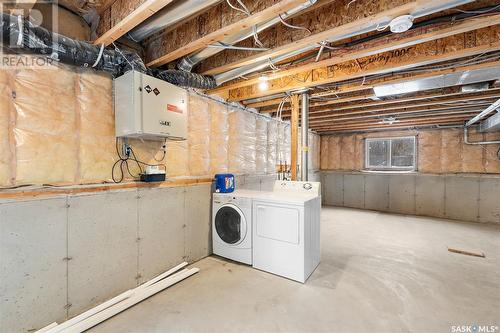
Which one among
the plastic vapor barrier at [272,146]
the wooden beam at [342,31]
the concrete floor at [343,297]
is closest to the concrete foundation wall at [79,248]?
the concrete floor at [343,297]

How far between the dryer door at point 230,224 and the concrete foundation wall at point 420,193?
510 centimetres

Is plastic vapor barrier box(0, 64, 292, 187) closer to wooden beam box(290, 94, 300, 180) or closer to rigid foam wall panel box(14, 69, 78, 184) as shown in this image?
rigid foam wall panel box(14, 69, 78, 184)

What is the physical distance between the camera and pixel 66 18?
2.00m

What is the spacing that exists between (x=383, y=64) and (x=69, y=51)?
9.59 ft

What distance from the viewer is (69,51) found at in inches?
72.1

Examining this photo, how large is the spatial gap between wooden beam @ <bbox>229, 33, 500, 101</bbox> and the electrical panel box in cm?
141

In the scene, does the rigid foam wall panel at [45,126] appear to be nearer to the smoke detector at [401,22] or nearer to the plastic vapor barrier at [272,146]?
the smoke detector at [401,22]

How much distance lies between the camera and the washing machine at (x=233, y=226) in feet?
9.55

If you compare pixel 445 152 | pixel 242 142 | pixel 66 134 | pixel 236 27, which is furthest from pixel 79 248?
pixel 445 152

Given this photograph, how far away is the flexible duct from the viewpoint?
5.12 ft

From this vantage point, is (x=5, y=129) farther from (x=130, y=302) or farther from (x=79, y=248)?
(x=130, y=302)

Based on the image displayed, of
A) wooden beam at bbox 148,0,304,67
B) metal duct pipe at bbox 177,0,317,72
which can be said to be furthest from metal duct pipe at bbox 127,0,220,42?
metal duct pipe at bbox 177,0,317,72

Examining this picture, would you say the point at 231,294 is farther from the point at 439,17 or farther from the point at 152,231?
the point at 439,17

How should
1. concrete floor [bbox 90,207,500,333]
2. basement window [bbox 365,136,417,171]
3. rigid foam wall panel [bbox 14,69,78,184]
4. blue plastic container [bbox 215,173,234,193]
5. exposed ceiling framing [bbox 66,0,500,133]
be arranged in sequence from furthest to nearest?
basement window [bbox 365,136,417,171]
blue plastic container [bbox 215,173,234,193]
concrete floor [bbox 90,207,500,333]
rigid foam wall panel [bbox 14,69,78,184]
exposed ceiling framing [bbox 66,0,500,133]
